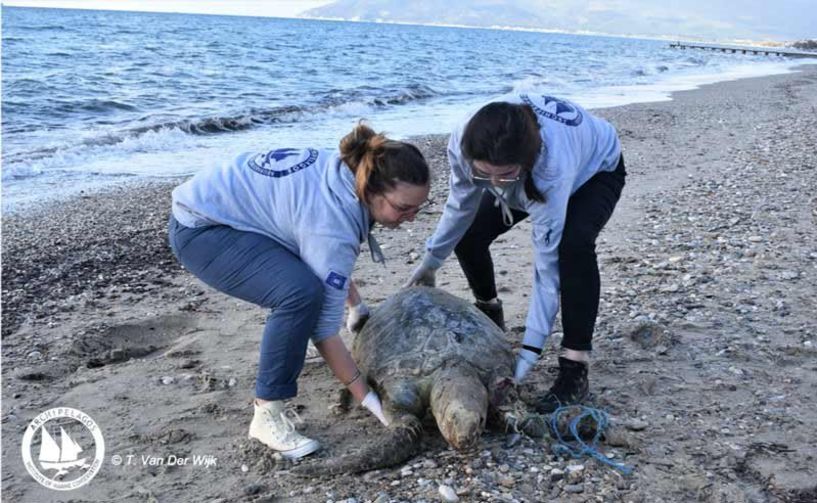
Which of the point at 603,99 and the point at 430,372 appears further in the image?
the point at 603,99

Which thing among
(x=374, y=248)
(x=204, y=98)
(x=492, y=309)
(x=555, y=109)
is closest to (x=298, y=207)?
(x=374, y=248)

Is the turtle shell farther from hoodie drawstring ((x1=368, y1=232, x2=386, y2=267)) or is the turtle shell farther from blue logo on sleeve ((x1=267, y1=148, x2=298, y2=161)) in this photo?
blue logo on sleeve ((x1=267, y1=148, x2=298, y2=161))

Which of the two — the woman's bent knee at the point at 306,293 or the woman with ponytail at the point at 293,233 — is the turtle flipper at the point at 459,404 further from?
the woman's bent knee at the point at 306,293

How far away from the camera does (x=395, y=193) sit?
288 centimetres

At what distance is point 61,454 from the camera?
3.38 m

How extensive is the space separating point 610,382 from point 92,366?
3.10m

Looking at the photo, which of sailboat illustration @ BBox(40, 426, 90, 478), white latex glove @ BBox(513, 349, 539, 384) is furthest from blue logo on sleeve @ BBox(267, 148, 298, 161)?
sailboat illustration @ BBox(40, 426, 90, 478)

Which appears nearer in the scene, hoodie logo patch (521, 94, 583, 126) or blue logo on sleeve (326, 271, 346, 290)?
blue logo on sleeve (326, 271, 346, 290)

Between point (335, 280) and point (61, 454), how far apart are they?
1.60 metres

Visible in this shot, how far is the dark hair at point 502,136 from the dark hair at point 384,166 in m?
0.23

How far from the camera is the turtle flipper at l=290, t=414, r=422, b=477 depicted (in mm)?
3059

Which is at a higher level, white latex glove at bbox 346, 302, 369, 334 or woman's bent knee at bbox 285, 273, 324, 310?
woman's bent knee at bbox 285, 273, 324, 310

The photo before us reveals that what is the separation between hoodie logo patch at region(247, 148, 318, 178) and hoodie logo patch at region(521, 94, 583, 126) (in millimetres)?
1043

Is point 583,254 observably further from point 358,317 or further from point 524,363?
point 358,317
